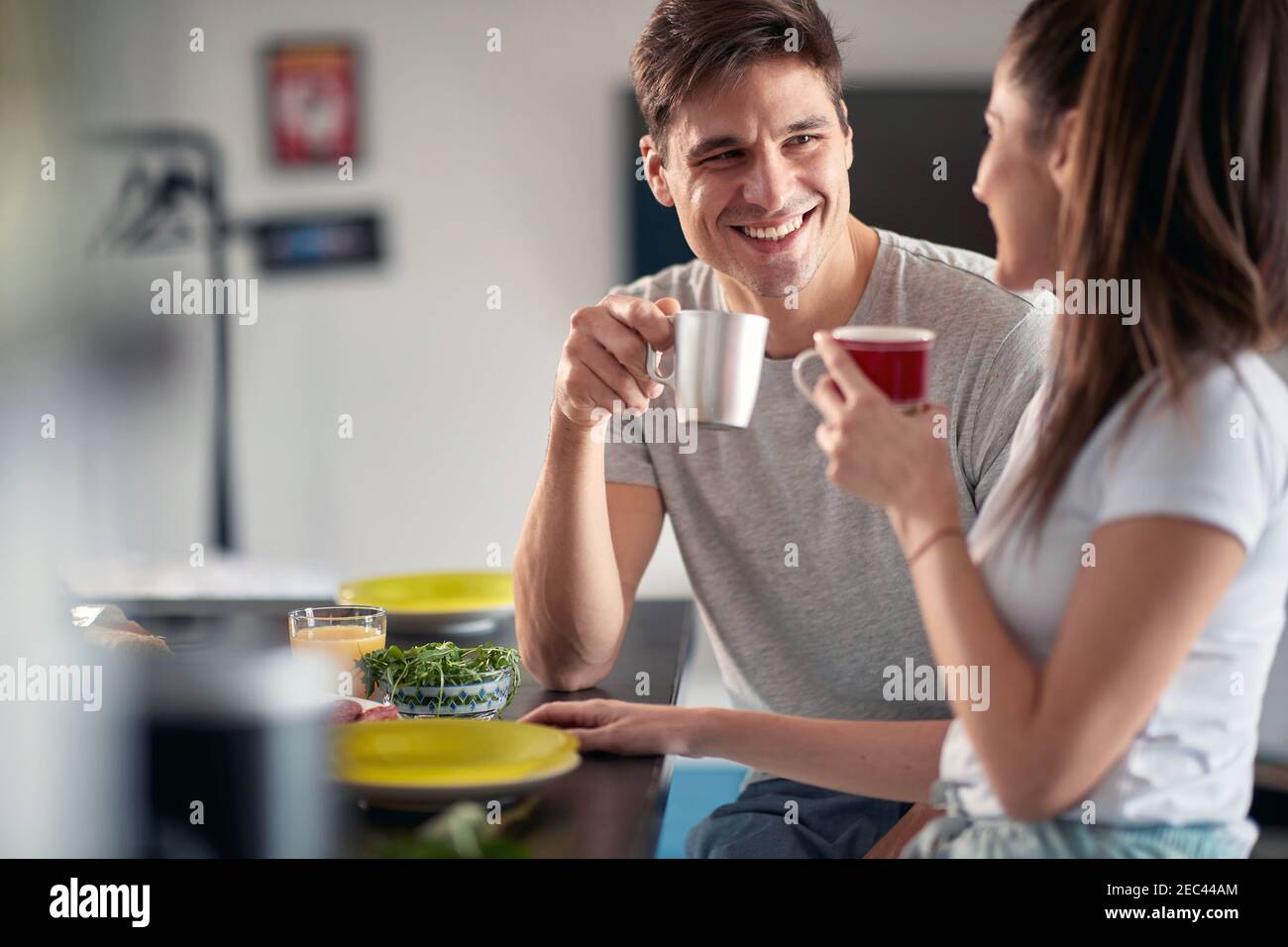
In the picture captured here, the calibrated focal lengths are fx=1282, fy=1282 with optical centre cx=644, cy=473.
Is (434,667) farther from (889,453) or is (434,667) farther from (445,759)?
(889,453)

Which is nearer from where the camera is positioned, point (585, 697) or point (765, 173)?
point (585, 697)

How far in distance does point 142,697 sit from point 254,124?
2.24 meters

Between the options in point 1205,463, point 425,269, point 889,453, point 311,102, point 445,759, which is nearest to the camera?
point 1205,463

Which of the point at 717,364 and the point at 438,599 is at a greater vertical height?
the point at 717,364

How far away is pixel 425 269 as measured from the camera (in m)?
3.25

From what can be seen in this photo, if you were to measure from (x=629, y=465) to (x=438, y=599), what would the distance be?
34 cm

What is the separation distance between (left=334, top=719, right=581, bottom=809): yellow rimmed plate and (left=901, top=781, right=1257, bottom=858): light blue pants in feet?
0.96

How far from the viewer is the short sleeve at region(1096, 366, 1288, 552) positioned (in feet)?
2.56

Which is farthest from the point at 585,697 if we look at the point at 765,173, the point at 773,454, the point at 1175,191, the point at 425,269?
the point at 425,269

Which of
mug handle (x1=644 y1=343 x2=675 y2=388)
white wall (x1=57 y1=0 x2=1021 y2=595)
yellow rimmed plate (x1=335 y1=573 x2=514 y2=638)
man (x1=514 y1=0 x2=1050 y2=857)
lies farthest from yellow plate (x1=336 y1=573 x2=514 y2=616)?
white wall (x1=57 y1=0 x2=1021 y2=595)

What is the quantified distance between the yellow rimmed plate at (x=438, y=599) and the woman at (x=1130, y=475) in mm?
827
